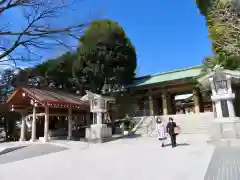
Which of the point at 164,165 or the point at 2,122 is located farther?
the point at 2,122

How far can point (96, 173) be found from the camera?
6605 mm

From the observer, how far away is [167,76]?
2717cm

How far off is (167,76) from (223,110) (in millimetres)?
16065

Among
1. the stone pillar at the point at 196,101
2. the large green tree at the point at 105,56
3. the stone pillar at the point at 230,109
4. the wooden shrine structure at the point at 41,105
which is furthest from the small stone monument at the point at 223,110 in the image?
the large green tree at the point at 105,56

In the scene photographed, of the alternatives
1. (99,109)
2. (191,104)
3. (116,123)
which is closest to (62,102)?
(99,109)

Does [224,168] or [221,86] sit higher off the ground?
[221,86]

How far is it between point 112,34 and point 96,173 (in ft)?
67.4

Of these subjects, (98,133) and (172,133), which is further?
(98,133)

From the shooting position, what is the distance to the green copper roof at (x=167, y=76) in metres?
25.2

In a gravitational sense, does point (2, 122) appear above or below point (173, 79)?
below

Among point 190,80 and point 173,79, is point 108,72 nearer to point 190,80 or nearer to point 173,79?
point 173,79

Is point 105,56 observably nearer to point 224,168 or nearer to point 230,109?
point 230,109

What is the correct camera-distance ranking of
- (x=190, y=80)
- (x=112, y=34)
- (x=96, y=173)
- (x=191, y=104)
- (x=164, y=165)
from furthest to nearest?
(x=191, y=104)
(x=112, y=34)
(x=190, y=80)
(x=164, y=165)
(x=96, y=173)

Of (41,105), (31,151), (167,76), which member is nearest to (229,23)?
(31,151)
